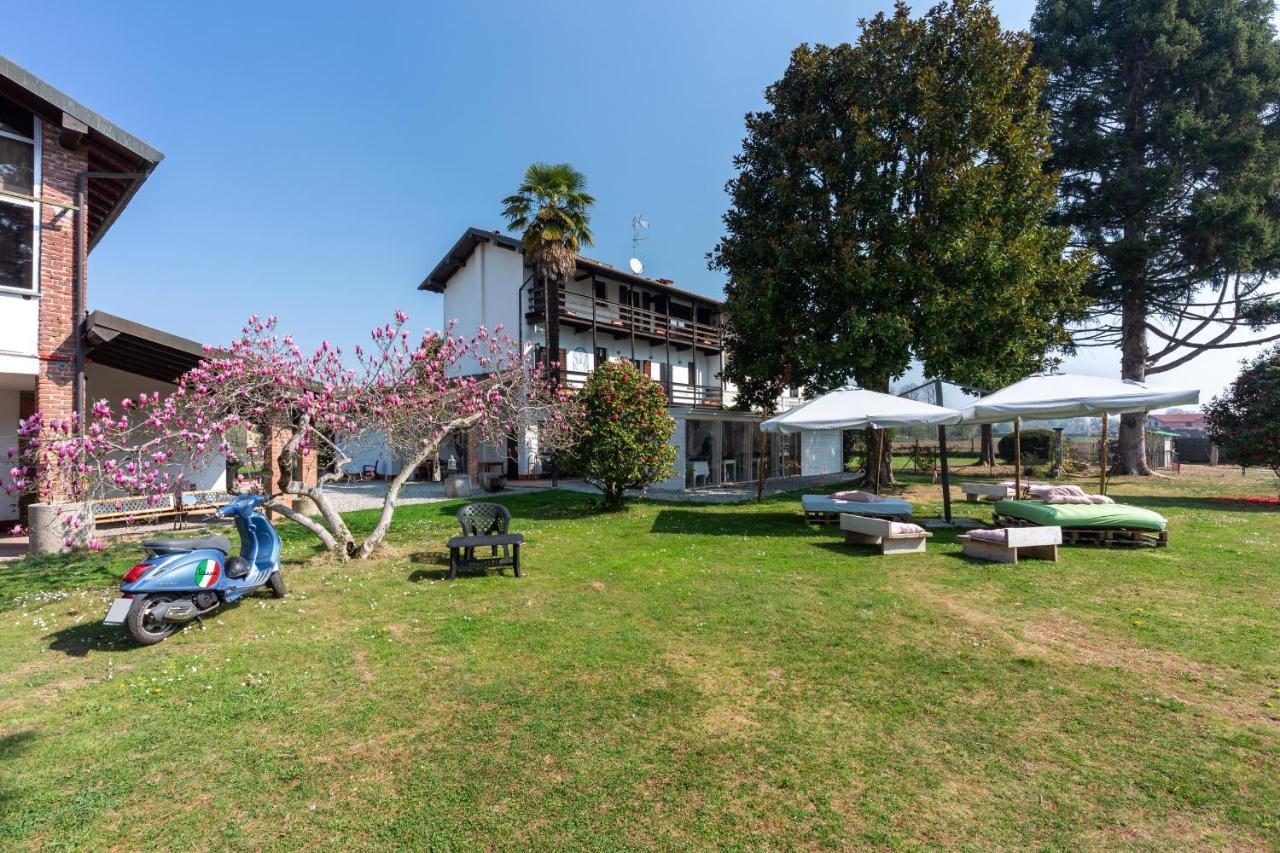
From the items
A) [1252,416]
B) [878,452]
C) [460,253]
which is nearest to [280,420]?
[878,452]

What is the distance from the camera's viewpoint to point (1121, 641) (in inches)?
202

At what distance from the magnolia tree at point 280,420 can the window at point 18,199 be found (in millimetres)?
2963

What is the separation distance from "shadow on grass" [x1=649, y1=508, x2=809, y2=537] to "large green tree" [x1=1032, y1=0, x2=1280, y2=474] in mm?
20442

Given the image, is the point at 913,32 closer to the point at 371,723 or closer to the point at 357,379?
the point at 357,379

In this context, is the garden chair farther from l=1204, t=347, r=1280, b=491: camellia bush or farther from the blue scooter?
l=1204, t=347, r=1280, b=491: camellia bush

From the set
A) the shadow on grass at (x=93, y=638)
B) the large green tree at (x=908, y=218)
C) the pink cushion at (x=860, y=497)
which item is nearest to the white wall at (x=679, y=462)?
the large green tree at (x=908, y=218)

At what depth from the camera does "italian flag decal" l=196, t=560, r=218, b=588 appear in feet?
18.7

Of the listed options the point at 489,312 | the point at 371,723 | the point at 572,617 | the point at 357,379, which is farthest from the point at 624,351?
the point at 371,723

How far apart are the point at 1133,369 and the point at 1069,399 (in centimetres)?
2016

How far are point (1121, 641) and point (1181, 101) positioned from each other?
92.1ft

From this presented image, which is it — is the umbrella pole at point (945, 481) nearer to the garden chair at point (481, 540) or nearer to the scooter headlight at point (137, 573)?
the garden chair at point (481, 540)

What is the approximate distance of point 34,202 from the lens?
31.6 feet

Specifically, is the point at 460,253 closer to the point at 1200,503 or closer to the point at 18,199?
the point at 18,199

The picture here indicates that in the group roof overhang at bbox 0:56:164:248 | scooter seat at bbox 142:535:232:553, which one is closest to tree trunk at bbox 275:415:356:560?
scooter seat at bbox 142:535:232:553
